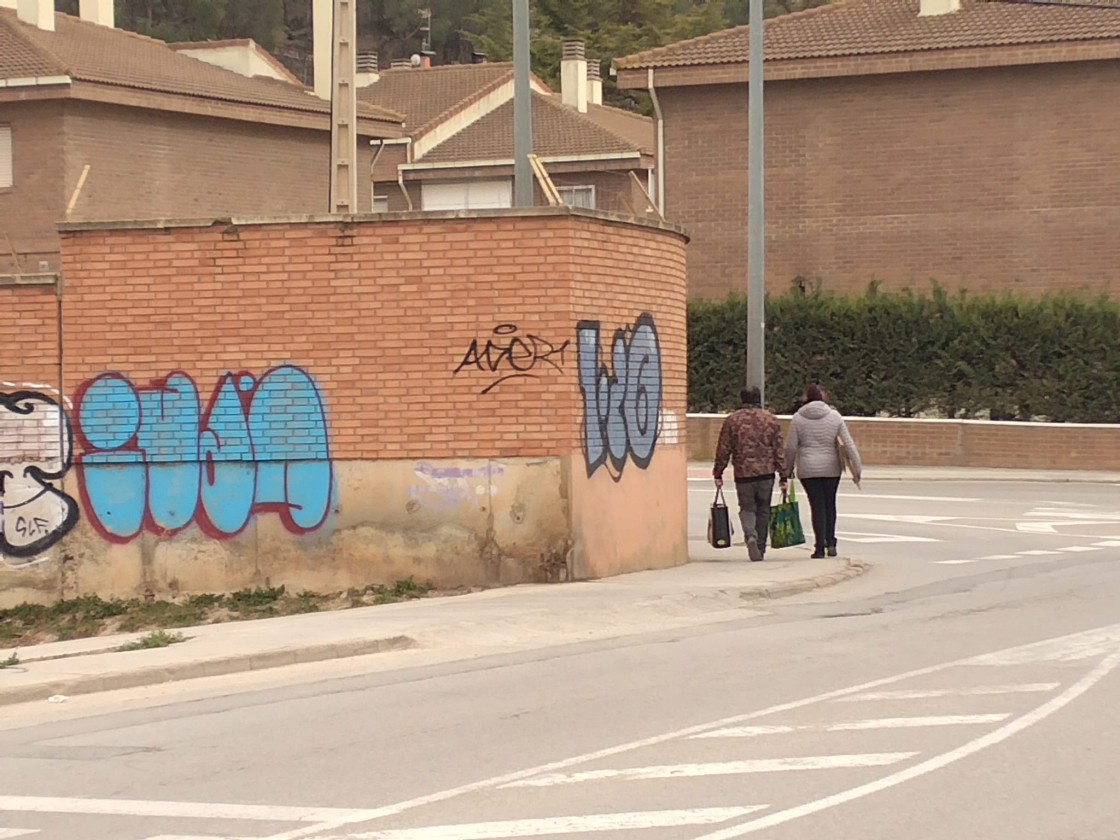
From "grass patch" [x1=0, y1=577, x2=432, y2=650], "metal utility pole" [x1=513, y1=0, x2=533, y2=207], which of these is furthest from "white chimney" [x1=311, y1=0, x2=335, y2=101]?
"grass patch" [x1=0, y1=577, x2=432, y2=650]

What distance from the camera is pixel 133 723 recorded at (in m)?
9.81

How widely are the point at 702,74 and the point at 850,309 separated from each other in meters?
6.99

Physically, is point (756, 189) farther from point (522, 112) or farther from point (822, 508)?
point (522, 112)

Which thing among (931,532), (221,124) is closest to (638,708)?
(931,532)

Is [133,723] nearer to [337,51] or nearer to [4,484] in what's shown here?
[4,484]

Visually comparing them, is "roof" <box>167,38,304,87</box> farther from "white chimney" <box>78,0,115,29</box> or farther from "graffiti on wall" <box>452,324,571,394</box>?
"graffiti on wall" <box>452,324,571,394</box>

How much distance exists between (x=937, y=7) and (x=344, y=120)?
24892 millimetres

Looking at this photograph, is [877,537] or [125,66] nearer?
[877,537]

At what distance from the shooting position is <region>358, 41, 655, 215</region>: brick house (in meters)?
50.7

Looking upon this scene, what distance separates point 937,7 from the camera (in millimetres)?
39188

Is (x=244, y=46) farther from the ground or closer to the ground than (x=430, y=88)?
closer to the ground

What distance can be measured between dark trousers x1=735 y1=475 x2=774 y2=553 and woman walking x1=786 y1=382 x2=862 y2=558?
1.50 feet

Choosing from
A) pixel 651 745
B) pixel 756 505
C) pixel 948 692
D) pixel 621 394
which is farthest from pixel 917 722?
pixel 756 505

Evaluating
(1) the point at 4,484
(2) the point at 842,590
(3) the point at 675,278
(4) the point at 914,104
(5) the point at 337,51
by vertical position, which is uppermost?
(4) the point at 914,104
